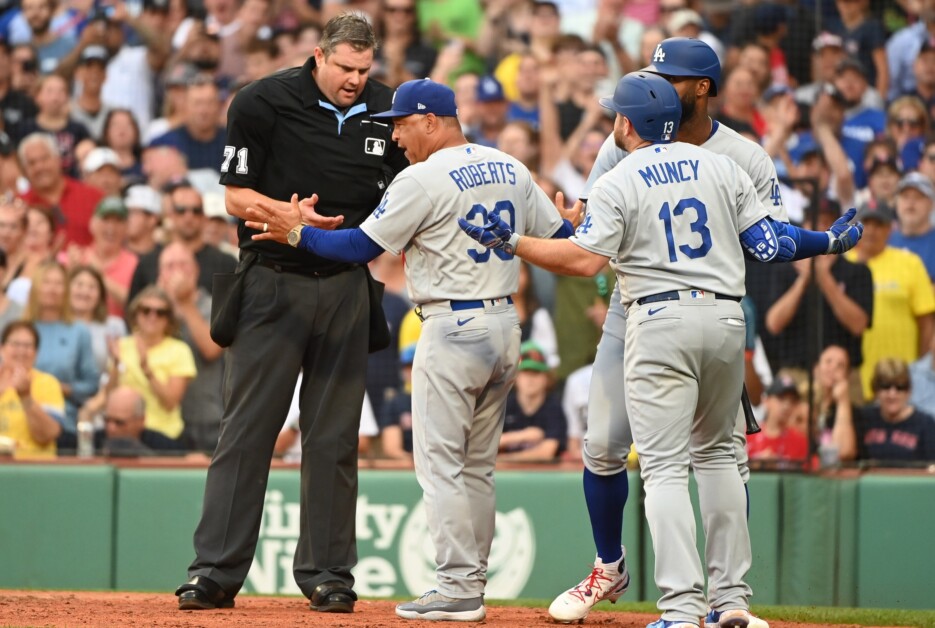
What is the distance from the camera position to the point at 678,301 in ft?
15.4

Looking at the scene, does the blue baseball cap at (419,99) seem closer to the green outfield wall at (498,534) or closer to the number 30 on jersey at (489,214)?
the number 30 on jersey at (489,214)

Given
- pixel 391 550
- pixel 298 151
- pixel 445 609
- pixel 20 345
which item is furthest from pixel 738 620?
pixel 20 345

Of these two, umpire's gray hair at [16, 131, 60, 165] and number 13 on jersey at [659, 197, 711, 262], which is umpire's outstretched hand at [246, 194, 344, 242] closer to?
number 13 on jersey at [659, 197, 711, 262]

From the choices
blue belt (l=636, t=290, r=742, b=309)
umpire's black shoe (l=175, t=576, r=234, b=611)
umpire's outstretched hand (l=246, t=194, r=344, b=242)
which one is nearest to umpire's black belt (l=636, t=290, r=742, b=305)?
blue belt (l=636, t=290, r=742, b=309)

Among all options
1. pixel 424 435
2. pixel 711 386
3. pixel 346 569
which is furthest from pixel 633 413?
pixel 346 569

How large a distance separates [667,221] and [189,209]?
6.14m

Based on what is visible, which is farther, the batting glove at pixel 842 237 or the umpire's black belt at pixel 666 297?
the batting glove at pixel 842 237

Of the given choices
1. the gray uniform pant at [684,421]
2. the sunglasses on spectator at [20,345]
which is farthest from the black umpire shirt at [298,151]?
the sunglasses on spectator at [20,345]

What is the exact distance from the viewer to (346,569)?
18.8 feet

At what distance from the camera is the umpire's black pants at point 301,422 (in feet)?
18.6

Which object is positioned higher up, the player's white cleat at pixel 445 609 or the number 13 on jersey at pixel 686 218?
the number 13 on jersey at pixel 686 218

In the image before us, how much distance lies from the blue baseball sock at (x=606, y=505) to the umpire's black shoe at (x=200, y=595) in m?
1.59

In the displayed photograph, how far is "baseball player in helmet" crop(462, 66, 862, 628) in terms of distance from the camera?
4.65 m

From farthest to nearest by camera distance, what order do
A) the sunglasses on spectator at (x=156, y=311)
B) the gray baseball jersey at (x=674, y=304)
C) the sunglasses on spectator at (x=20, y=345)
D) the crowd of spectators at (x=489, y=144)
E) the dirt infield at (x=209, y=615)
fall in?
1. the sunglasses on spectator at (x=156, y=311)
2. the sunglasses on spectator at (x=20, y=345)
3. the crowd of spectators at (x=489, y=144)
4. the dirt infield at (x=209, y=615)
5. the gray baseball jersey at (x=674, y=304)
